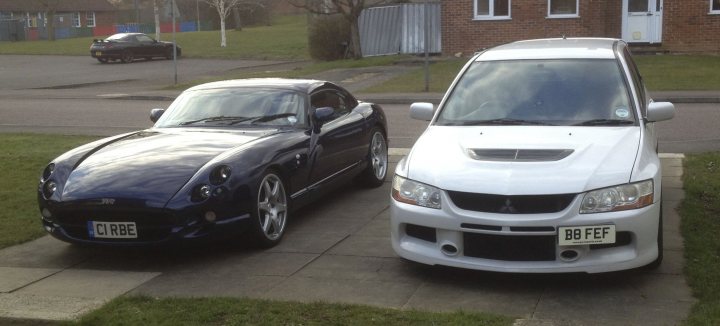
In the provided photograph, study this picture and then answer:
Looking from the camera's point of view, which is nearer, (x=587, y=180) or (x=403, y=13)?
(x=587, y=180)

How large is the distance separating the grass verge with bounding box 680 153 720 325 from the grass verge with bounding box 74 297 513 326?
1151mm

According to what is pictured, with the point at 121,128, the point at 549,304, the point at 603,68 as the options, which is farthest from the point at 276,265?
the point at 121,128

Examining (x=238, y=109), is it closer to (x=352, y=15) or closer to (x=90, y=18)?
(x=352, y=15)

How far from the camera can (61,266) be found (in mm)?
6746

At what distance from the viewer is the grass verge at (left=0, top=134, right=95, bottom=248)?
786 cm

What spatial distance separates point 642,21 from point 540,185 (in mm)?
24267

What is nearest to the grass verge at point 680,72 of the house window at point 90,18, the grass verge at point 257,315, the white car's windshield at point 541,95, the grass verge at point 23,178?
the grass verge at point 23,178

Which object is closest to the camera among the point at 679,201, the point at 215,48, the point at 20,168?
the point at 679,201

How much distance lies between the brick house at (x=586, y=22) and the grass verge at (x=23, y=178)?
17814mm

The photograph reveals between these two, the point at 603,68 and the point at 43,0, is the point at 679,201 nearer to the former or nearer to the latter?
the point at 603,68

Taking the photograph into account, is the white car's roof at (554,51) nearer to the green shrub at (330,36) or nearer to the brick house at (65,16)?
the green shrub at (330,36)

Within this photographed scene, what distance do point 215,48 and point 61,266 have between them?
47.2 meters

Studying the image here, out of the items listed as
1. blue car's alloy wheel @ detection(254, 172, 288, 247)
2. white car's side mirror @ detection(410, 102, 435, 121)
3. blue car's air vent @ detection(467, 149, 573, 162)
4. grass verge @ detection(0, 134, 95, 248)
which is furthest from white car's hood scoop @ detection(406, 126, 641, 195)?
grass verge @ detection(0, 134, 95, 248)

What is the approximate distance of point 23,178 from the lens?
10.3m
